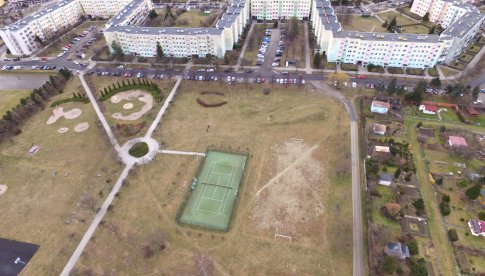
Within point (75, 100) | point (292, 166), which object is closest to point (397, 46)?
point (292, 166)

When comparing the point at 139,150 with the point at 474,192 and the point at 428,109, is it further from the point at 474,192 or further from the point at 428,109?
the point at 428,109

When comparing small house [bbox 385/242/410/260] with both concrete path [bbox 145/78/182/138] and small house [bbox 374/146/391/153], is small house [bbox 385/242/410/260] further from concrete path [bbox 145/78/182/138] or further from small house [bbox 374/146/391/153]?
concrete path [bbox 145/78/182/138]

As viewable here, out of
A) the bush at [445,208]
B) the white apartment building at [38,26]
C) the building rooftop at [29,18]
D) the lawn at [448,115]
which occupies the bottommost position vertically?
the bush at [445,208]

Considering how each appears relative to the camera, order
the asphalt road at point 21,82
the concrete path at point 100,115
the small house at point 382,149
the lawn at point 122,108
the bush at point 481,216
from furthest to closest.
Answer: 1. the asphalt road at point 21,82
2. the lawn at point 122,108
3. the concrete path at point 100,115
4. the small house at point 382,149
5. the bush at point 481,216

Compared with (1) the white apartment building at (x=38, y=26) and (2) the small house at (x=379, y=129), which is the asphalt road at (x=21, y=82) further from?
(2) the small house at (x=379, y=129)

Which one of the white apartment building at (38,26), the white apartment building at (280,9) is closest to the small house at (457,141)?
the white apartment building at (280,9)

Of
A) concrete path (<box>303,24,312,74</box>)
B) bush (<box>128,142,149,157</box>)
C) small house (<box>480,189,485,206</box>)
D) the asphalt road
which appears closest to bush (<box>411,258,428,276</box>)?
small house (<box>480,189,485,206</box>)

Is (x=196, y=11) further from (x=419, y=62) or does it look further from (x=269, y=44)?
(x=419, y=62)
